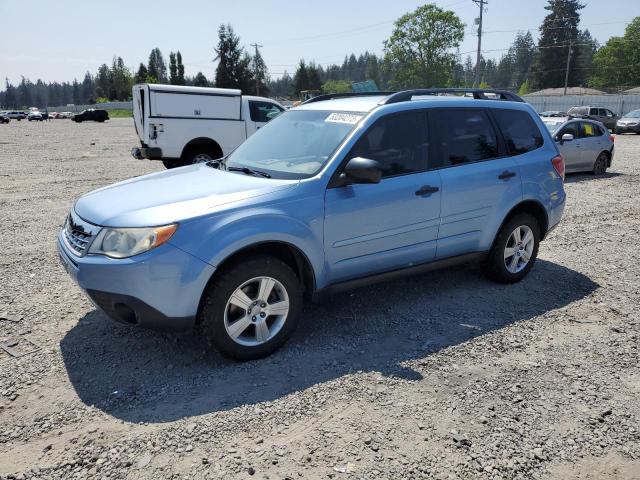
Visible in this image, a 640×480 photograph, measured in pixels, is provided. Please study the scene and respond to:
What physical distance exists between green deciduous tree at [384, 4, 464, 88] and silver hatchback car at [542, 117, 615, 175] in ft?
252

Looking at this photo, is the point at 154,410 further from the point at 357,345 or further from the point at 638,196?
the point at 638,196

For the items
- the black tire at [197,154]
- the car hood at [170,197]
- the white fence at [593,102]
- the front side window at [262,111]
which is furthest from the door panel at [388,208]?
the white fence at [593,102]

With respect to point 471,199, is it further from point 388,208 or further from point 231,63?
point 231,63

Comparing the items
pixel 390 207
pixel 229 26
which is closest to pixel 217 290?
pixel 390 207

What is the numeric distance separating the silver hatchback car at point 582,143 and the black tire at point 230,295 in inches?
432

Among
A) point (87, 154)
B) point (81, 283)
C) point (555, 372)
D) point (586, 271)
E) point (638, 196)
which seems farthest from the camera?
point (87, 154)

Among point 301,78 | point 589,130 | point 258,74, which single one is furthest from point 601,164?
point 301,78

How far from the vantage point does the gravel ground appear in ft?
8.96

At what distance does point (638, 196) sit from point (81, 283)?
1087cm

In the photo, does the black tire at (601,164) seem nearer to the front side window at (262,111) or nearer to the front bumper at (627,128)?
the front side window at (262,111)

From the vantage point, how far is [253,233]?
3455 millimetres

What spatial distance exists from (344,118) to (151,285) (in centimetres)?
209

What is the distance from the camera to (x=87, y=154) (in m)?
19.1

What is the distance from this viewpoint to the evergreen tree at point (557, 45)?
279 feet
